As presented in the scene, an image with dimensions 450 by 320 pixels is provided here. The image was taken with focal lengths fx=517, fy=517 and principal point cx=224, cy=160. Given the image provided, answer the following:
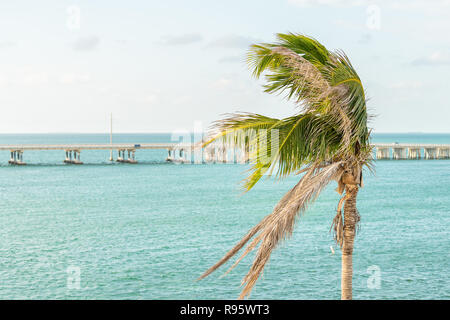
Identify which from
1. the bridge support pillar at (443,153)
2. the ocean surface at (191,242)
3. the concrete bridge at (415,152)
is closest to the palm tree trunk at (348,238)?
the ocean surface at (191,242)

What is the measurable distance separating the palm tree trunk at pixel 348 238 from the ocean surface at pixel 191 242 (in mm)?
1288

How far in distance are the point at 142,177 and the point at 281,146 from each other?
75.5 m

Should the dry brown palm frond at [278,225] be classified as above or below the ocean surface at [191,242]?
above

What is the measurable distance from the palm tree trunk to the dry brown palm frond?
2.11 ft

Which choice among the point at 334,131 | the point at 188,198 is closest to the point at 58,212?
the point at 188,198

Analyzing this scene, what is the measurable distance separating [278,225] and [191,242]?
2855 cm

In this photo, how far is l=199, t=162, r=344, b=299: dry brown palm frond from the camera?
724 centimetres

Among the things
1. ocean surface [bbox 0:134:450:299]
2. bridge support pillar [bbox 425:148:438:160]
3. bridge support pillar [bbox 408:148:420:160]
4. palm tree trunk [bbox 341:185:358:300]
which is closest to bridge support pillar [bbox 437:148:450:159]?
bridge support pillar [bbox 425:148:438:160]

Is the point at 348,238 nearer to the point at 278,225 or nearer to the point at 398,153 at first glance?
the point at 278,225

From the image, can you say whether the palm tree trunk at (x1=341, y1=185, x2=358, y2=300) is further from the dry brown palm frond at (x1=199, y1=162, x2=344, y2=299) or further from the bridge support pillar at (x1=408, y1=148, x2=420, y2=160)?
the bridge support pillar at (x1=408, y1=148, x2=420, y2=160)

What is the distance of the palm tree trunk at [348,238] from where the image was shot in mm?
8539

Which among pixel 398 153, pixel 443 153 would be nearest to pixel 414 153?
pixel 398 153

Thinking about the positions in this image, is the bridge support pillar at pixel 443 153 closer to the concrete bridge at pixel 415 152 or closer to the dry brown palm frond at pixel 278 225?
the concrete bridge at pixel 415 152

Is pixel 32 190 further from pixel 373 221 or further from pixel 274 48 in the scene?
pixel 274 48
